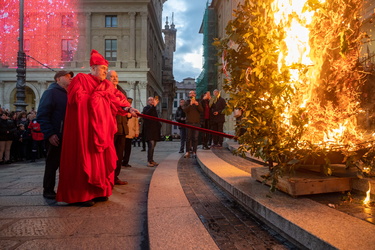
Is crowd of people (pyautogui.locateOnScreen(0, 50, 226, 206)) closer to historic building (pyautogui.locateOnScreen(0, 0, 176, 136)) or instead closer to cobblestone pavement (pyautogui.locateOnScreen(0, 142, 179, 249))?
cobblestone pavement (pyautogui.locateOnScreen(0, 142, 179, 249))

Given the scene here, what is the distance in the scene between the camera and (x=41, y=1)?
3331 cm

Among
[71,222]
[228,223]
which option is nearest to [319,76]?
[228,223]

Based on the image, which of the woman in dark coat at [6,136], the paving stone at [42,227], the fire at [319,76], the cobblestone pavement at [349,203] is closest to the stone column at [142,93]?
the woman in dark coat at [6,136]

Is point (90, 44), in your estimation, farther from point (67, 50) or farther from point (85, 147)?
point (85, 147)

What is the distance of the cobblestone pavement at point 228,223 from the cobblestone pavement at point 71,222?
2.12 feet

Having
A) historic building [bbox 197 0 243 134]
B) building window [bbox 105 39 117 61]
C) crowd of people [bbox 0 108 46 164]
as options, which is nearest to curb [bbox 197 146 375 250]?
crowd of people [bbox 0 108 46 164]

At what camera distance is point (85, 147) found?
353cm

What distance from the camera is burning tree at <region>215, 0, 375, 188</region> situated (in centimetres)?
297

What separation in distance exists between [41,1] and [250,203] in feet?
126

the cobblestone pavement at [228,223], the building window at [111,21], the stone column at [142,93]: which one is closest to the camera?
the cobblestone pavement at [228,223]

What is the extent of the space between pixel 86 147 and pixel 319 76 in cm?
289

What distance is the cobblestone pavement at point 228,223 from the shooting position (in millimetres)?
2350

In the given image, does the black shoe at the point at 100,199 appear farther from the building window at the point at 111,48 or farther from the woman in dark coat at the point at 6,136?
the building window at the point at 111,48

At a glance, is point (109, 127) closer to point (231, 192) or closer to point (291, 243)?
point (231, 192)
